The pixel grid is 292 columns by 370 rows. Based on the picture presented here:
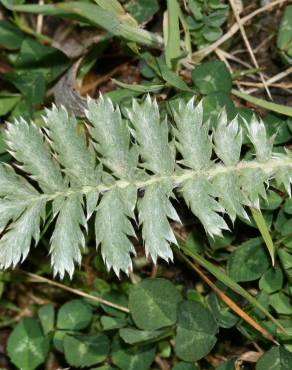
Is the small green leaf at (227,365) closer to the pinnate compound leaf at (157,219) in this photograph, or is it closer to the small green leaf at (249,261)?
the small green leaf at (249,261)

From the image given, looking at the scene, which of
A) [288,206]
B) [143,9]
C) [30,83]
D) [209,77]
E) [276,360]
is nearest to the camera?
[276,360]

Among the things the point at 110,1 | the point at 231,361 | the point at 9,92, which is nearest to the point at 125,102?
the point at 110,1

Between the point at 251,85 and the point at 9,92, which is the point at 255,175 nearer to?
the point at 251,85

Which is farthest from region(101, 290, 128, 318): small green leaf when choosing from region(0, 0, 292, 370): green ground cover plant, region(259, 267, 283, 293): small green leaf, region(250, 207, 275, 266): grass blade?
region(250, 207, 275, 266): grass blade

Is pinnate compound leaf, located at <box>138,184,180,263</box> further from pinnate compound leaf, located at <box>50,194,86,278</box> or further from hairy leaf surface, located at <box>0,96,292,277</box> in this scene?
pinnate compound leaf, located at <box>50,194,86,278</box>

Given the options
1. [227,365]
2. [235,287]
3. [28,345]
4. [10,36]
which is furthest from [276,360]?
[10,36]

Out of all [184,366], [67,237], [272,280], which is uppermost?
[67,237]

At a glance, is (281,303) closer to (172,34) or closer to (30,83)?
(172,34)
